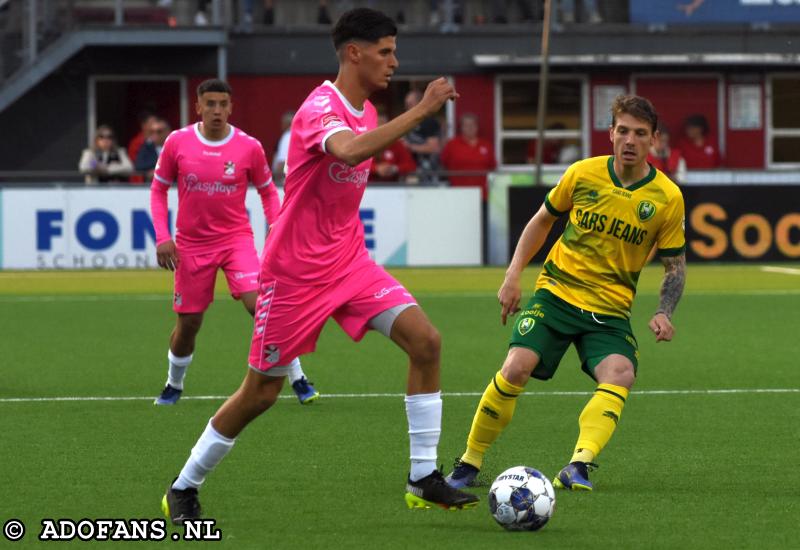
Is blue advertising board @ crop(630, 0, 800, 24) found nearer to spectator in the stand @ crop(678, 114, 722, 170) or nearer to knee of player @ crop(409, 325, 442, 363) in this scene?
spectator in the stand @ crop(678, 114, 722, 170)

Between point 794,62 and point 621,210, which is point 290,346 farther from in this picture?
point 794,62

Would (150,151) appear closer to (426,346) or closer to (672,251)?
(672,251)

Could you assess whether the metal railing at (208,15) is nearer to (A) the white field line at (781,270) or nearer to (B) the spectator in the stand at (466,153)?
(B) the spectator in the stand at (466,153)

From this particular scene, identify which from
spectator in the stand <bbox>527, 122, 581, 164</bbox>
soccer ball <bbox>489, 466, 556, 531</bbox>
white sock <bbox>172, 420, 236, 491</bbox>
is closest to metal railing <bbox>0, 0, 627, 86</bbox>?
spectator in the stand <bbox>527, 122, 581, 164</bbox>

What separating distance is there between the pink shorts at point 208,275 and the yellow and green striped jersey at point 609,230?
340cm

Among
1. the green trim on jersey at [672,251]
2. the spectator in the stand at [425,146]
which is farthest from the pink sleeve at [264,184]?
the spectator in the stand at [425,146]

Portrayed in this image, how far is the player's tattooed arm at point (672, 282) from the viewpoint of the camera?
25.3ft

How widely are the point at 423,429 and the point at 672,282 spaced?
5.15ft

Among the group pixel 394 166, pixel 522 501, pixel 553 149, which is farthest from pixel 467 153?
pixel 522 501

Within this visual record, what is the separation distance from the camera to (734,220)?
943 inches

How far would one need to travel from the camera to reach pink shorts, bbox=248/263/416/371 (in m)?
6.78

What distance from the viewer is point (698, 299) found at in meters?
18.7

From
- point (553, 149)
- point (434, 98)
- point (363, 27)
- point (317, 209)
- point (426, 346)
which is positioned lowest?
point (426, 346)

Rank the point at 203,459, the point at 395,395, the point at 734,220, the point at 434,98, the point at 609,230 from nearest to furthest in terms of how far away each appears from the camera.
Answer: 1. the point at 434,98
2. the point at 203,459
3. the point at 609,230
4. the point at 395,395
5. the point at 734,220
